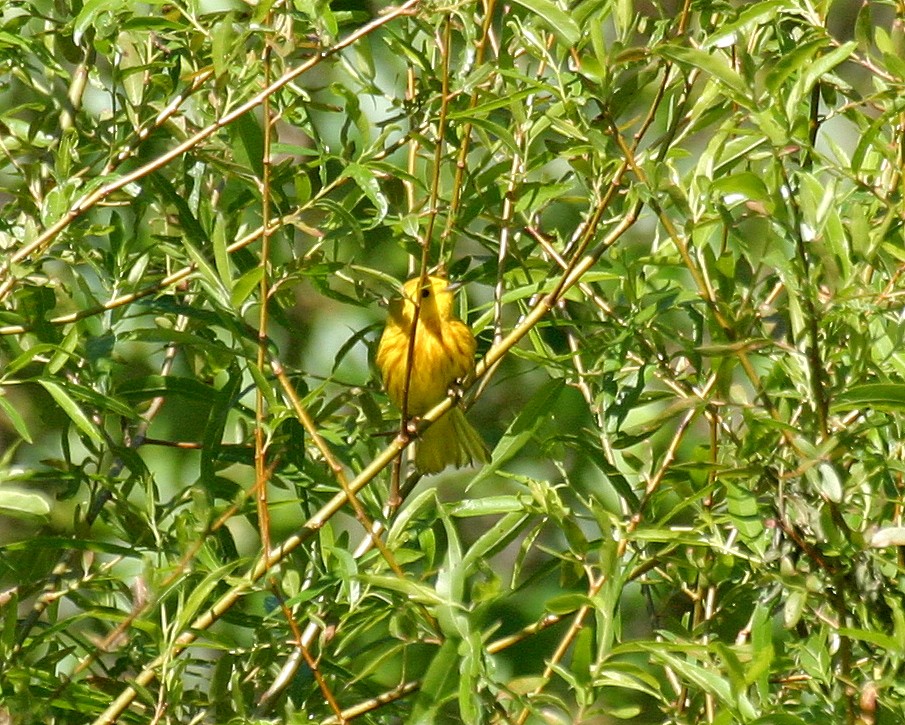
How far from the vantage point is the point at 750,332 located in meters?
2.03

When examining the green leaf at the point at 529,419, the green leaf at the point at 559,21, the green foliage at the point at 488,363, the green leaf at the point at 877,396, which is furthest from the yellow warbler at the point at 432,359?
the green leaf at the point at 877,396

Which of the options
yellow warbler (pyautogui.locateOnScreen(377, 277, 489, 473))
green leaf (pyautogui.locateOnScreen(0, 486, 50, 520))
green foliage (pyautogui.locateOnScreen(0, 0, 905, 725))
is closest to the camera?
green foliage (pyautogui.locateOnScreen(0, 0, 905, 725))

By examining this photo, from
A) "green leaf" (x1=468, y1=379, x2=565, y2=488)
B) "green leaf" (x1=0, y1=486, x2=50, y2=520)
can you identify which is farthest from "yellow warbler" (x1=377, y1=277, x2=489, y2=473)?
"green leaf" (x1=0, y1=486, x2=50, y2=520)

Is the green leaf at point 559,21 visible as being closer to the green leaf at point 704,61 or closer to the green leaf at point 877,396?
the green leaf at point 704,61

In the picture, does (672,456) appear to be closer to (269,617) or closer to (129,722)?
(269,617)

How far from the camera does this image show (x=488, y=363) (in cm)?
234

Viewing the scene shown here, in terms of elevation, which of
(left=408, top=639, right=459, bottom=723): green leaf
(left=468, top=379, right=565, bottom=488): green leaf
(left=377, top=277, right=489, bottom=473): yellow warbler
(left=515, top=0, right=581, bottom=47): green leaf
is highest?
(left=515, top=0, right=581, bottom=47): green leaf

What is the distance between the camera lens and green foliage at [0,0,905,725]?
1.90 meters

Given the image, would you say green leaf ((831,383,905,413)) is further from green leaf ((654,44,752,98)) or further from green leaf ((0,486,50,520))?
green leaf ((0,486,50,520))

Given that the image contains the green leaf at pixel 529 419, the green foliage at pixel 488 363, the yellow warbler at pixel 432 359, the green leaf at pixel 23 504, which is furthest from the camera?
the yellow warbler at pixel 432 359

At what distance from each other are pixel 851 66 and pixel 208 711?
308 centimetres

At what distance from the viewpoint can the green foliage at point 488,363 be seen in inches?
74.7

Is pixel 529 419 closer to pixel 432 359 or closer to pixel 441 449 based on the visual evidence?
pixel 441 449

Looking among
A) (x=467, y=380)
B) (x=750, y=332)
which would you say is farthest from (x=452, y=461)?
(x=750, y=332)
